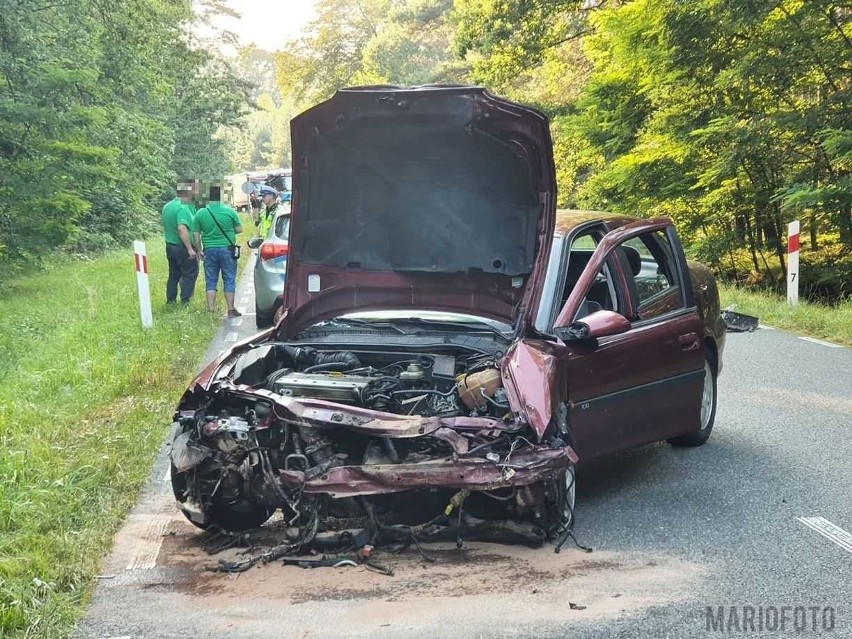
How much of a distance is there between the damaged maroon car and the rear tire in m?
0.03

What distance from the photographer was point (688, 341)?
6.20 meters

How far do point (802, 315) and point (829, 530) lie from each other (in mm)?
8927

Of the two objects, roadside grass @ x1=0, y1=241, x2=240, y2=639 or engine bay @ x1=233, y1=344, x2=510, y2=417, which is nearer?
roadside grass @ x1=0, y1=241, x2=240, y2=639

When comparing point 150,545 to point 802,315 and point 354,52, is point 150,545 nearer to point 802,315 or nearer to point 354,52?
point 802,315

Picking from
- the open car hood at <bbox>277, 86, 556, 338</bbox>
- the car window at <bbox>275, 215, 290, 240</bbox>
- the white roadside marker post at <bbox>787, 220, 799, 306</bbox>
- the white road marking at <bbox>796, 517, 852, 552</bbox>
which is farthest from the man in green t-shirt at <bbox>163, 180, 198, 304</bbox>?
the white road marking at <bbox>796, 517, 852, 552</bbox>

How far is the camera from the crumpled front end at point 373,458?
14.7ft

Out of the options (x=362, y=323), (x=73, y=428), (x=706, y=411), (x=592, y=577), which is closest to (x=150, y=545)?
(x=362, y=323)

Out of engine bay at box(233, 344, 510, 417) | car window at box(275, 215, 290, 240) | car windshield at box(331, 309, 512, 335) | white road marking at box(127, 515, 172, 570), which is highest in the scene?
car window at box(275, 215, 290, 240)

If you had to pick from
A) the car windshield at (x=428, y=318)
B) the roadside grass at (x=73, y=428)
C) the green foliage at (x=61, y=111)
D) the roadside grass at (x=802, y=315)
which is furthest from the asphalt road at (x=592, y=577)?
the green foliage at (x=61, y=111)

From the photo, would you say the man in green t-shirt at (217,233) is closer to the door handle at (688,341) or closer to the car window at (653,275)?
the car window at (653,275)

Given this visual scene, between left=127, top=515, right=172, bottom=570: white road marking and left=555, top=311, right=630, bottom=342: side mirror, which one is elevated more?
left=555, top=311, right=630, bottom=342: side mirror

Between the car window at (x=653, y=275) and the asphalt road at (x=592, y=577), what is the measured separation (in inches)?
44.3

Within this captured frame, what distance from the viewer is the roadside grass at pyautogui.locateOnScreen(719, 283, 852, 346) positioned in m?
12.1

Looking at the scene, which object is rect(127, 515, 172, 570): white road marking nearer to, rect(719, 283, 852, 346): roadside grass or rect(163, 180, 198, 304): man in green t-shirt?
rect(163, 180, 198, 304): man in green t-shirt
